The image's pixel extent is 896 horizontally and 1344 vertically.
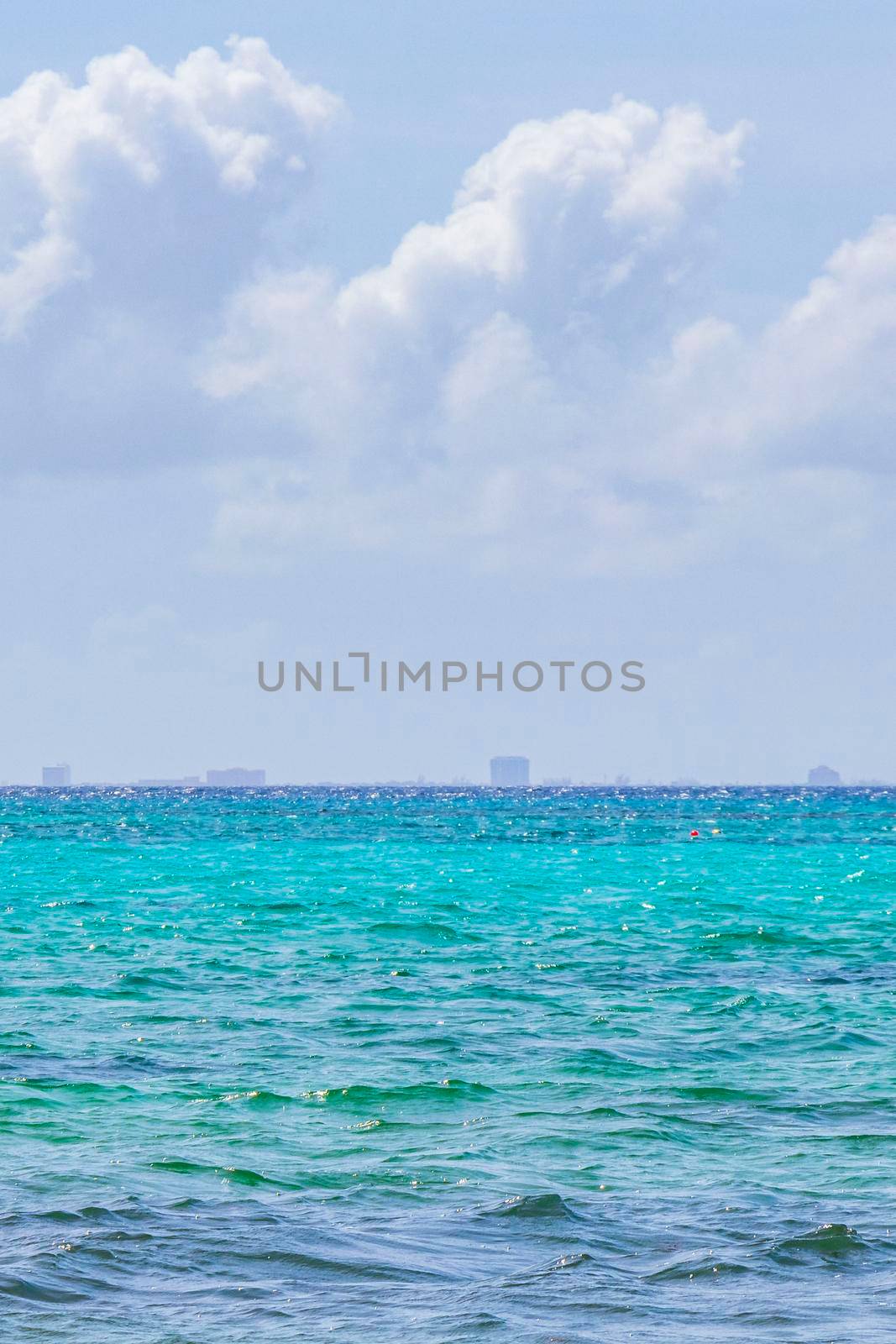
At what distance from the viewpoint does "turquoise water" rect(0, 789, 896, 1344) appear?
11.4 meters

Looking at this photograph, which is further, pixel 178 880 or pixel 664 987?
pixel 178 880

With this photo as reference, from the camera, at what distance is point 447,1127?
17531 millimetres

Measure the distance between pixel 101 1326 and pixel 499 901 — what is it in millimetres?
39142

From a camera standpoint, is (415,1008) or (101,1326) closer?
(101,1326)

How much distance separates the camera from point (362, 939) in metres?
37.7

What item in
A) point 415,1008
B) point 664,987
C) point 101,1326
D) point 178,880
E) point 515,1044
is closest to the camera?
point 101,1326

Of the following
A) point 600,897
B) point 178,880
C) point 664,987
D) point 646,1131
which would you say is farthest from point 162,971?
point 178,880

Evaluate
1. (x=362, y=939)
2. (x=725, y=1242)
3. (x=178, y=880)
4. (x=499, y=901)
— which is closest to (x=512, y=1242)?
(x=725, y=1242)

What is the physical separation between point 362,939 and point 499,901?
12489mm

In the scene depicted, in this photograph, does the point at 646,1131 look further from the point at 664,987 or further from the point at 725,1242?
the point at 664,987

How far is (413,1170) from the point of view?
15.4 meters

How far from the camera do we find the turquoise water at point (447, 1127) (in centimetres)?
1136

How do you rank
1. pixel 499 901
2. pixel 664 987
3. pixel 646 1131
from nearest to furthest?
pixel 646 1131 → pixel 664 987 → pixel 499 901

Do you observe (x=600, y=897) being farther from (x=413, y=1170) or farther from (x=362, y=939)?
(x=413, y=1170)
